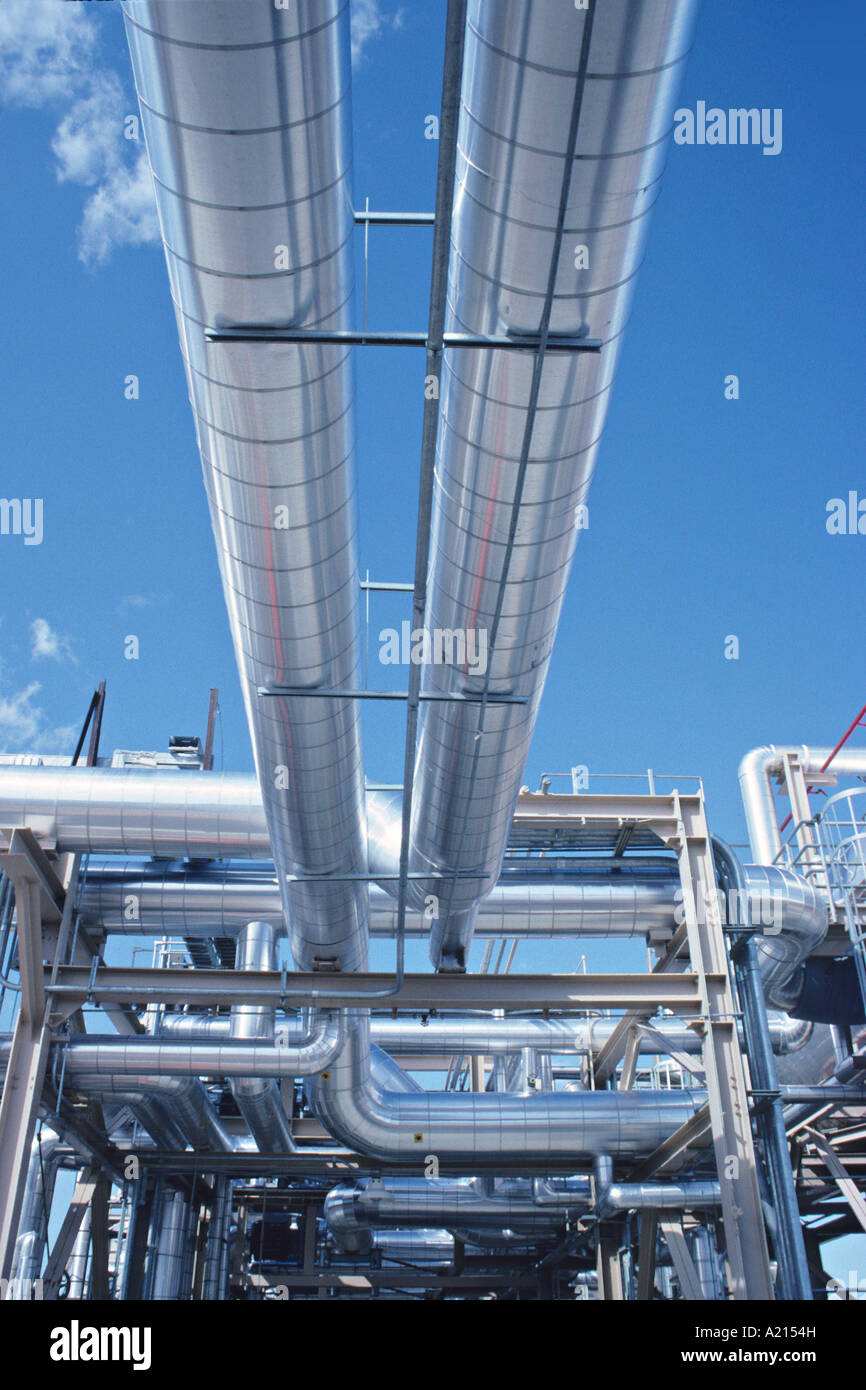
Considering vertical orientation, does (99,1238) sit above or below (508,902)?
below

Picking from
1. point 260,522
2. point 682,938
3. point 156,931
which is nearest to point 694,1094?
point 682,938

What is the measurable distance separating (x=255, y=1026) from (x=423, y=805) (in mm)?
5363

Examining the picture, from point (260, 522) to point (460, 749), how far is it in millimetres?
3118

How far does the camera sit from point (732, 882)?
42.1 ft

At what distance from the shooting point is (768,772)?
825 inches

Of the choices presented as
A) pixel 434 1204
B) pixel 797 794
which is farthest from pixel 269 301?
pixel 797 794

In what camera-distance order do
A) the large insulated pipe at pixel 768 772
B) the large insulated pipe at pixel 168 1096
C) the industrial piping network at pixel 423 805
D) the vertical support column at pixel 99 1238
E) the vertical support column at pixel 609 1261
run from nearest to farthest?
the industrial piping network at pixel 423 805
the large insulated pipe at pixel 168 1096
the vertical support column at pixel 99 1238
the vertical support column at pixel 609 1261
the large insulated pipe at pixel 768 772

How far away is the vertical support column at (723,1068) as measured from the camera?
10273mm

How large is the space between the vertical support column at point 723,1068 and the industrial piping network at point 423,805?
5cm

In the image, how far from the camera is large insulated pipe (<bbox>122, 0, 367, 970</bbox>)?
4250 mm

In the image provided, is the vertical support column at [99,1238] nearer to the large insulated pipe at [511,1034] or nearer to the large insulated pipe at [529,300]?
the large insulated pipe at [511,1034]

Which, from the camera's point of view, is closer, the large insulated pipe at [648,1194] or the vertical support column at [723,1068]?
the vertical support column at [723,1068]

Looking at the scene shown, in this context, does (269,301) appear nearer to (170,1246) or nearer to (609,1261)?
(609,1261)

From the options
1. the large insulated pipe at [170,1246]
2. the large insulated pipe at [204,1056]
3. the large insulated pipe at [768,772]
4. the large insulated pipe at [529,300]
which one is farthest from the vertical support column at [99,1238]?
the large insulated pipe at [768,772]
